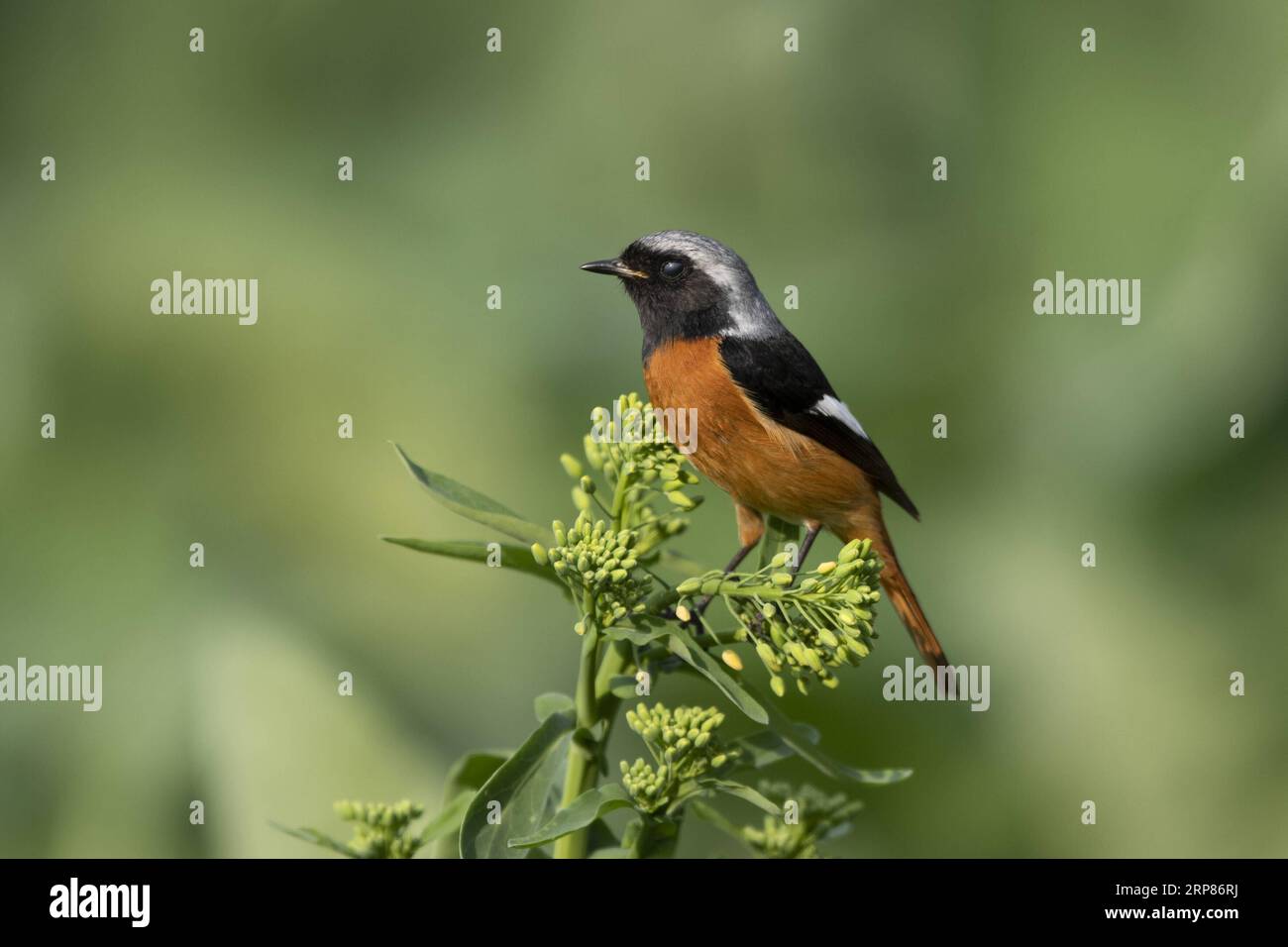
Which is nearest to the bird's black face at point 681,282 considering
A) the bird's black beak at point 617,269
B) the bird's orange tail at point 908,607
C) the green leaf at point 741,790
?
the bird's black beak at point 617,269

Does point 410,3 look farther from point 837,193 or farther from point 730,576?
point 730,576

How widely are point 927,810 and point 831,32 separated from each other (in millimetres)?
3616

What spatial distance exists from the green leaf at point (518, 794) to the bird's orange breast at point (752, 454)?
3.54ft

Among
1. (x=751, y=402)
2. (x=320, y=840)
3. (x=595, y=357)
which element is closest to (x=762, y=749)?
(x=320, y=840)

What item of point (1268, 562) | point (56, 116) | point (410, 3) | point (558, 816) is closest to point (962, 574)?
point (1268, 562)

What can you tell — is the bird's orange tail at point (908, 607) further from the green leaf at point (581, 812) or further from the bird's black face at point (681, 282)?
the green leaf at point (581, 812)

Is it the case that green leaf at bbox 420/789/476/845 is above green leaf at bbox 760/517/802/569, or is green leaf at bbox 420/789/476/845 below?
below

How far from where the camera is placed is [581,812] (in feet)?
4.65

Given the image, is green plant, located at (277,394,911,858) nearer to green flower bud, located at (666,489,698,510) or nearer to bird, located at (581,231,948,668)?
green flower bud, located at (666,489,698,510)

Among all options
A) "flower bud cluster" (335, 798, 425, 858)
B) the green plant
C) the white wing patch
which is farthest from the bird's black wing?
"flower bud cluster" (335, 798, 425, 858)

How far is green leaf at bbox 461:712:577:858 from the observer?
146cm

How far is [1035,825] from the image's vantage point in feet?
15.6

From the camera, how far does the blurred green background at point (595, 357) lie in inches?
189

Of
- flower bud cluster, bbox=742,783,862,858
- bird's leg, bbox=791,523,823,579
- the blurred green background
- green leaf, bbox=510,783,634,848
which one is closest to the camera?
green leaf, bbox=510,783,634,848
